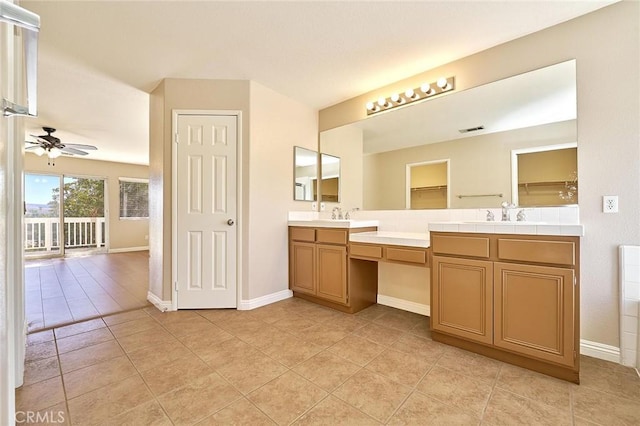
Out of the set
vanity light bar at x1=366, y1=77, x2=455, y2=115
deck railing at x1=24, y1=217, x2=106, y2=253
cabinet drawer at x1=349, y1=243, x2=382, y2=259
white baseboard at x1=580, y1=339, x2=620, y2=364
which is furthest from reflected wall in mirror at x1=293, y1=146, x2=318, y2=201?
deck railing at x1=24, y1=217, x2=106, y2=253

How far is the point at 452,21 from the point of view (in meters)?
1.94

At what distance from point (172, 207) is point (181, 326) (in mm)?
1168

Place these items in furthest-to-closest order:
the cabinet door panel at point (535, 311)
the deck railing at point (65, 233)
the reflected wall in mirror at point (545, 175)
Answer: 1. the deck railing at point (65, 233)
2. the reflected wall in mirror at point (545, 175)
3. the cabinet door panel at point (535, 311)

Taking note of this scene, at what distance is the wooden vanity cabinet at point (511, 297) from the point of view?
1.59 meters

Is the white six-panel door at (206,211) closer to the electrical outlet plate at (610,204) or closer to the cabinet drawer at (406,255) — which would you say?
the cabinet drawer at (406,255)

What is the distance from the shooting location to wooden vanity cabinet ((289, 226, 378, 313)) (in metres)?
2.70

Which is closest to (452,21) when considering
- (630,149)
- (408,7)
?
(408,7)

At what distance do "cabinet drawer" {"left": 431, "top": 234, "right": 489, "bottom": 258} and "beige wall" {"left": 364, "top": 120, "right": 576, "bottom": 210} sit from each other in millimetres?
605

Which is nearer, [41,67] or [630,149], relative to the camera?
[630,149]

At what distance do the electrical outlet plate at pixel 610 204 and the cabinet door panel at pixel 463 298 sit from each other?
0.87 m

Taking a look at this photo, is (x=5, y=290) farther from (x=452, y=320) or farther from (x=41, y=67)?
(x=41, y=67)

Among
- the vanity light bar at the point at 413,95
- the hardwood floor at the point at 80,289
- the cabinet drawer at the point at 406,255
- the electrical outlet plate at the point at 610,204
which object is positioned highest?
the vanity light bar at the point at 413,95

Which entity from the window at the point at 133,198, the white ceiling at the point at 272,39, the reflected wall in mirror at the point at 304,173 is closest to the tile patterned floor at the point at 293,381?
the reflected wall in mirror at the point at 304,173

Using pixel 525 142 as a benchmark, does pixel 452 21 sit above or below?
above
